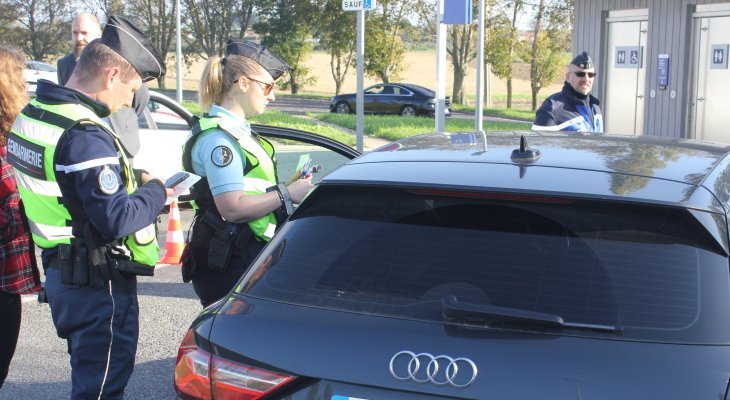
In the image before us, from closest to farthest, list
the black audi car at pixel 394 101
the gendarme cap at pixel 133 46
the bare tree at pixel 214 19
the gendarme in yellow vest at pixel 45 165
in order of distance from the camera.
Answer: the gendarme in yellow vest at pixel 45 165 < the gendarme cap at pixel 133 46 < the black audi car at pixel 394 101 < the bare tree at pixel 214 19

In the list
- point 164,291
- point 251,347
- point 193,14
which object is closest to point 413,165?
point 251,347

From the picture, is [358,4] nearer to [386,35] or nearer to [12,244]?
[12,244]

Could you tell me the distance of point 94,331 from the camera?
3.22m

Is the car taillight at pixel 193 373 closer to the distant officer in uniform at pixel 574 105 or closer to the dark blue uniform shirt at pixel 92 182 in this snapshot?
the dark blue uniform shirt at pixel 92 182

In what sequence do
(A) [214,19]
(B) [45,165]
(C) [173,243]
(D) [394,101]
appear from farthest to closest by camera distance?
(A) [214,19] → (D) [394,101] → (C) [173,243] → (B) [45,165]

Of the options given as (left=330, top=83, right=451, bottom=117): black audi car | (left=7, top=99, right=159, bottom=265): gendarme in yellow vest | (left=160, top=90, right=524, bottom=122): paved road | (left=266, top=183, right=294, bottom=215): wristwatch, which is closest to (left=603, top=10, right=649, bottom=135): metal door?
(left=266, top=183, right=294, bottom=215): wristwatch

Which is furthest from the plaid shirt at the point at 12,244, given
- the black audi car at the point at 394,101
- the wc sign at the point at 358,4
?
the black audi car at the point at 394,101

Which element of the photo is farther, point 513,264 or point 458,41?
point 458,41

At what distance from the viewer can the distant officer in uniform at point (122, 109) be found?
258 inches

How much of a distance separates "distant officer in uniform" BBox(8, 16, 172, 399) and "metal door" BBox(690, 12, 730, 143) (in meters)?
10.6

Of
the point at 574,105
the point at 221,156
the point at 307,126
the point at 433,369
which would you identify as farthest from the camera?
the point at 307,126

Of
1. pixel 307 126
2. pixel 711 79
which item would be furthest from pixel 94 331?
pixel 307 126

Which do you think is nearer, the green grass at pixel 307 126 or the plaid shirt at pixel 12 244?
the plaid shirt at pixel 12 244

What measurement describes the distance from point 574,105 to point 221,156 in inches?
149
